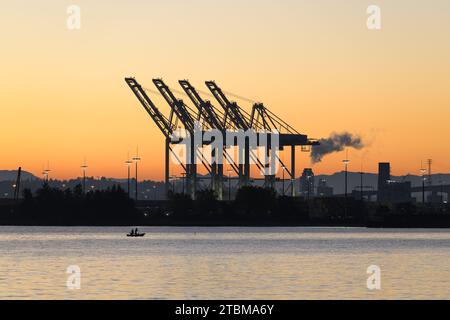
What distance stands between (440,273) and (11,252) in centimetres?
4540

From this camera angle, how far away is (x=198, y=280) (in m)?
68.2

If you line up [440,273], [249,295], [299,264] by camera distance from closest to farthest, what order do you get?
[249,295], [440,273], [299,264]

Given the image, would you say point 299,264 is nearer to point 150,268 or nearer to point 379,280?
point 150,268

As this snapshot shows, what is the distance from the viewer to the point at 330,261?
9044 cm

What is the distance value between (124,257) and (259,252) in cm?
1727
